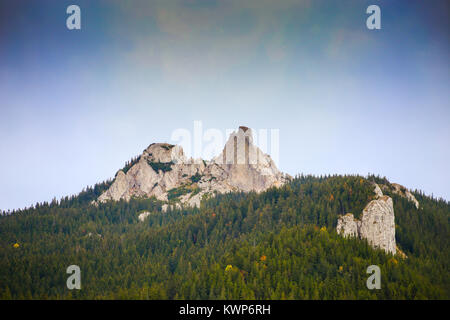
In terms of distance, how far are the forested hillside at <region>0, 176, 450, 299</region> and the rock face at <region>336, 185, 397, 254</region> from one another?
4.76 metres

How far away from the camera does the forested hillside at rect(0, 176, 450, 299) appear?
102312mm

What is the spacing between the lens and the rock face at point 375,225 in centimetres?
12812

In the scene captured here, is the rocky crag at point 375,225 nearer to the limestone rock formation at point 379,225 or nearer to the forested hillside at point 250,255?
the limestone rock formation at point 379,225

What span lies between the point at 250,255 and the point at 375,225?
163ft

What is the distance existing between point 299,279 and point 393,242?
1964 inches

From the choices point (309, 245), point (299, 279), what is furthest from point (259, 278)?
point (309, 245)

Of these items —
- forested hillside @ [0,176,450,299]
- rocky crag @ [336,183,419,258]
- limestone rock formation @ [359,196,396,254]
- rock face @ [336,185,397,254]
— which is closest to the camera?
forested hillside @ [0,176,450,299]

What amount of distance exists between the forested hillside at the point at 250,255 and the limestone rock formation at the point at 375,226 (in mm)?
4857

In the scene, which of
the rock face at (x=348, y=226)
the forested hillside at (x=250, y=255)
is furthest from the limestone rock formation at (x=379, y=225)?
the forested hillside at (x=250, y=255)

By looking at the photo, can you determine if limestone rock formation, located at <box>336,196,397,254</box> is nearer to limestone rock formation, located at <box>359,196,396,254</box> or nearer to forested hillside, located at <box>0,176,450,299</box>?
limestone rock formation, located at <box>359,196,396,254</box>

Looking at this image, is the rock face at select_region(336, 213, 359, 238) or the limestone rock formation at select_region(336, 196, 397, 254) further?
the rock face at select_region(336, 213, 359, 238)

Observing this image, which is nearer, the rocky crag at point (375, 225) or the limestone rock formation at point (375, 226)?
the limestone rock formation at point (375, 226)

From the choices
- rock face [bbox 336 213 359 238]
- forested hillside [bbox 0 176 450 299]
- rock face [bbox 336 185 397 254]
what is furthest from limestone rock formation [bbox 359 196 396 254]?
forested hillside [bbox 0 176 450 299]
